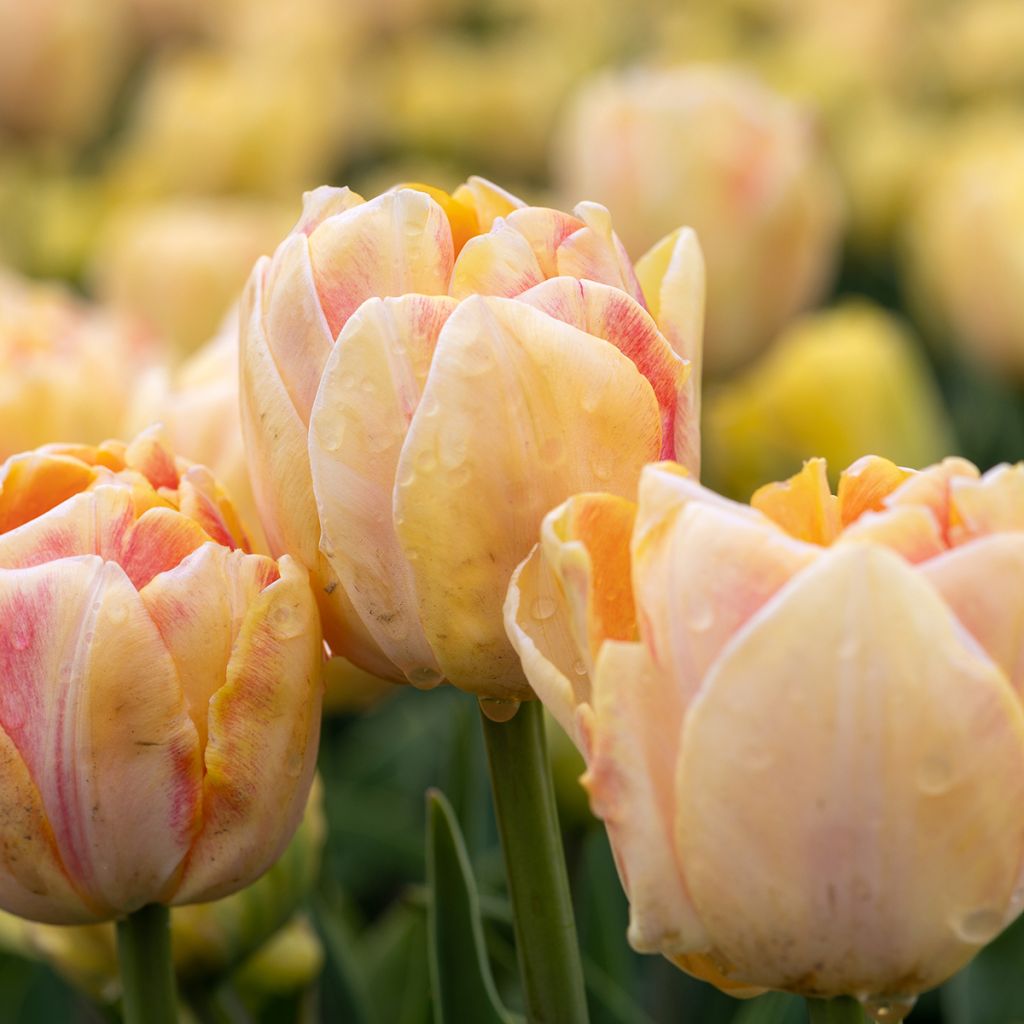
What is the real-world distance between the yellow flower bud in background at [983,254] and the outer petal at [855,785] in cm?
102

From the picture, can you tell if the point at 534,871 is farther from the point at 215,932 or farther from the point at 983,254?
the point at 983,254

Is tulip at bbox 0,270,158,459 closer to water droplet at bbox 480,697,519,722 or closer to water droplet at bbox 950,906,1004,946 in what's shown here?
water droplet at bbox 480,697,519,722

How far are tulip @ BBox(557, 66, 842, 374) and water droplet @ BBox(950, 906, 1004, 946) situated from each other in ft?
2.68

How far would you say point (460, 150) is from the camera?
208 cm

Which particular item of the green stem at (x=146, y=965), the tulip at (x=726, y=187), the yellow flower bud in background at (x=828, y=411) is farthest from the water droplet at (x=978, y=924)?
the yellow flower bud in background at (x=828, y=411)

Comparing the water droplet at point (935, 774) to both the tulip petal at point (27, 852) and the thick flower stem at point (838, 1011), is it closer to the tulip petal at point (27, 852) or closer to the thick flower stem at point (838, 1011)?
the thick flower stem at point (838, 1011)

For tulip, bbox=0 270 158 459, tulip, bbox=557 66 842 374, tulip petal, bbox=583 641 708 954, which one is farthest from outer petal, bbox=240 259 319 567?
tulip, bbox=557 66 842 374

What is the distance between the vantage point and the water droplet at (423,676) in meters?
0.45

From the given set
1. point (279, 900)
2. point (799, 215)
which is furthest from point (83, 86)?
point (279, 900)

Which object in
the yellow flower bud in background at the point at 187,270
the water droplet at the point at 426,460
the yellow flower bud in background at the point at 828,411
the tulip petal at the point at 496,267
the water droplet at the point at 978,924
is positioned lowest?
the yellow flower bud in background at the point at 828,411

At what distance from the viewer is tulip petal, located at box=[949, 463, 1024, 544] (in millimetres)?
362

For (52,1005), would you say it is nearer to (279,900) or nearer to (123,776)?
(279,900)

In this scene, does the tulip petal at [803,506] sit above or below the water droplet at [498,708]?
above

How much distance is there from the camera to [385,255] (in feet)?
1.43
